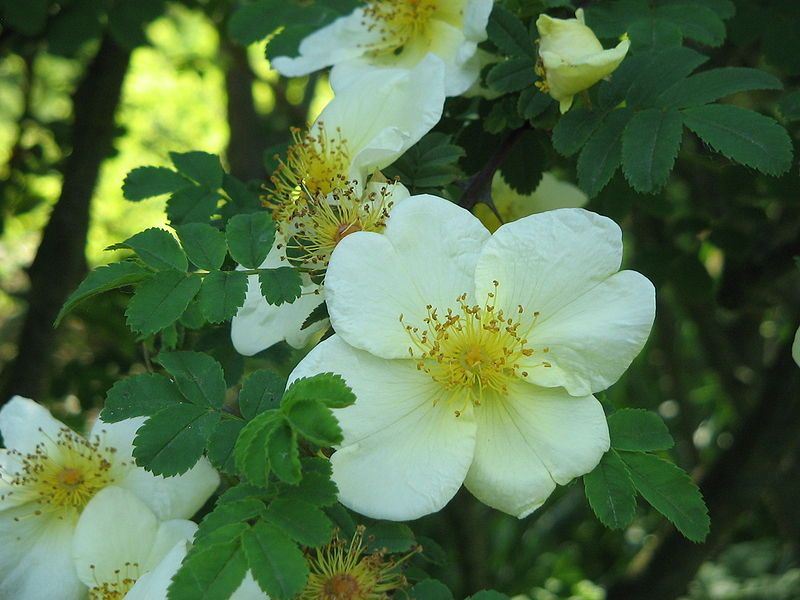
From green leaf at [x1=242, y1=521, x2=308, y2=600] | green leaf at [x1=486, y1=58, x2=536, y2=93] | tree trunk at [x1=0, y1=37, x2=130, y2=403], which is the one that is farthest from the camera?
tree trunk at [x1=0, y1=37, x2=130, y2=403]

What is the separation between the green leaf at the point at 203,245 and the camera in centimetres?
100

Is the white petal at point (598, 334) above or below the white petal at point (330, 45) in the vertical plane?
below

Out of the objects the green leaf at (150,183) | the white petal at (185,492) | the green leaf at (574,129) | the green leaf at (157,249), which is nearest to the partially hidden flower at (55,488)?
the white petal at (185,492)

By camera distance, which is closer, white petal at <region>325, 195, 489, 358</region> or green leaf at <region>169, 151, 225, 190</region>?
white petal at <region>325, 195, 489, 358</region>

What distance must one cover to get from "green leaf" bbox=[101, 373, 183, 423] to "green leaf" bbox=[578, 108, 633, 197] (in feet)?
1.67

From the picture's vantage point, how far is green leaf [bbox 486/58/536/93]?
3.57 feet

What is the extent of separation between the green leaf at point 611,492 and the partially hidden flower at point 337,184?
13.1 inches

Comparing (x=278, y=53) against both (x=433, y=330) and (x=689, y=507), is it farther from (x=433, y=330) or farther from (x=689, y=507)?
(x=689, y=507)

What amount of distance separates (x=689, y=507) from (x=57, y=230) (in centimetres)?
153

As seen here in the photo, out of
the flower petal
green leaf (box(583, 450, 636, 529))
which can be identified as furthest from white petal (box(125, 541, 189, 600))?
green leaf (box(583, 450, 636, 529))

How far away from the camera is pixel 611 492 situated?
0.88 meters

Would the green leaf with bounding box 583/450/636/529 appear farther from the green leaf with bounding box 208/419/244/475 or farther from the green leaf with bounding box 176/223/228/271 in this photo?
the green leaf with bounding box 176/223/228/271

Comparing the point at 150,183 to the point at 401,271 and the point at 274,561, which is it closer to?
the point at 401,271

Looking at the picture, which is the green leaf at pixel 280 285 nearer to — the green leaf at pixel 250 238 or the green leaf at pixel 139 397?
the green leaf at pixel 250 238
